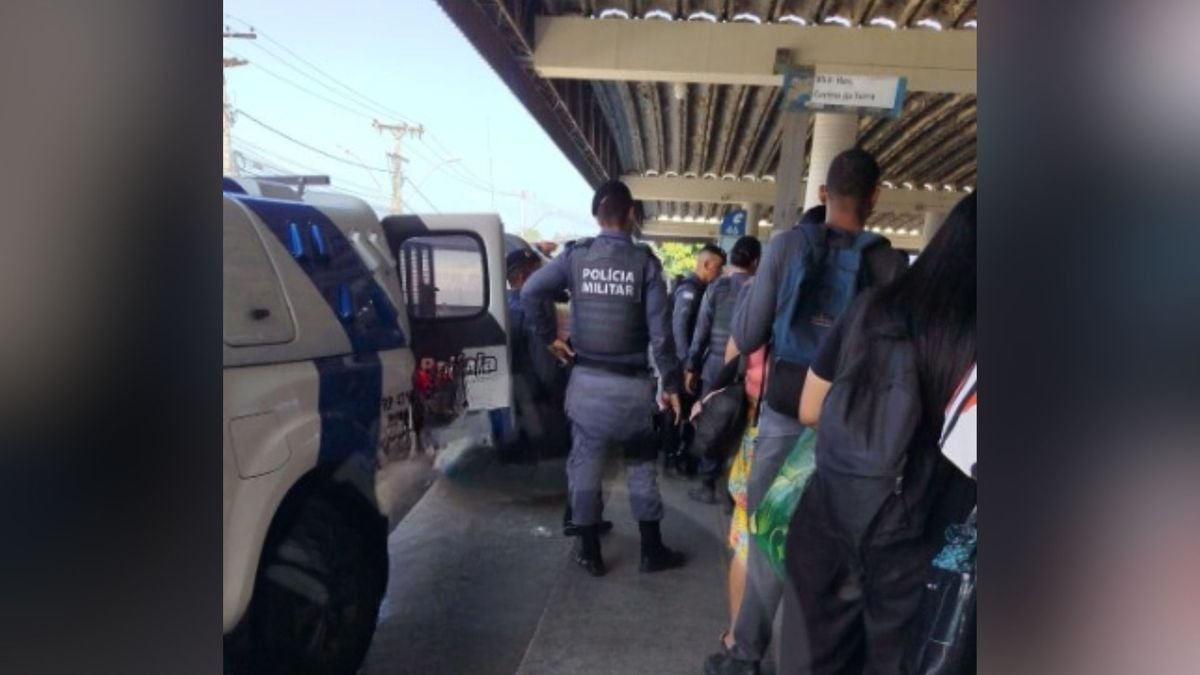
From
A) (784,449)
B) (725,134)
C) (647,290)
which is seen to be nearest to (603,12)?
(725,134)

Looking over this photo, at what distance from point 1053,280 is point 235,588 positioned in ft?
5.05

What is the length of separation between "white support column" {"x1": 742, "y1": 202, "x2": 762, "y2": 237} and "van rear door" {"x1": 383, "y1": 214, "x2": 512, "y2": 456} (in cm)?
641

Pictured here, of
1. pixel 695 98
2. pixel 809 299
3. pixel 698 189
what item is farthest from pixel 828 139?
pixel 698 189

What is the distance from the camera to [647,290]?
3.32 metres

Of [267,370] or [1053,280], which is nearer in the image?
[1053,280]

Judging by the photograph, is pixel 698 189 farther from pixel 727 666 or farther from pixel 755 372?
pixel 727 666

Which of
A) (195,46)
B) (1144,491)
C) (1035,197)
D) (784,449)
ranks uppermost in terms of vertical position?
(195,46)

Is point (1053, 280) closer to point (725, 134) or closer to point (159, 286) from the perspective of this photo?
point (159, 286)

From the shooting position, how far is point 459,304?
11.2 ft

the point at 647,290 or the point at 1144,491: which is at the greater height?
the point at 647,290

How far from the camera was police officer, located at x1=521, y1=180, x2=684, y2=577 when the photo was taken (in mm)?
3295

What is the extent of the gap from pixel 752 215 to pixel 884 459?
8863 millimetres

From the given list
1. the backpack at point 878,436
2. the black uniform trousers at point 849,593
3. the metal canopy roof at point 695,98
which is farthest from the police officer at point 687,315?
the backpack at point 878,436

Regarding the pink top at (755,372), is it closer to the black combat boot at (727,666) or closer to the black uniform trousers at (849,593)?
the black uniform trousers at (849,593)
